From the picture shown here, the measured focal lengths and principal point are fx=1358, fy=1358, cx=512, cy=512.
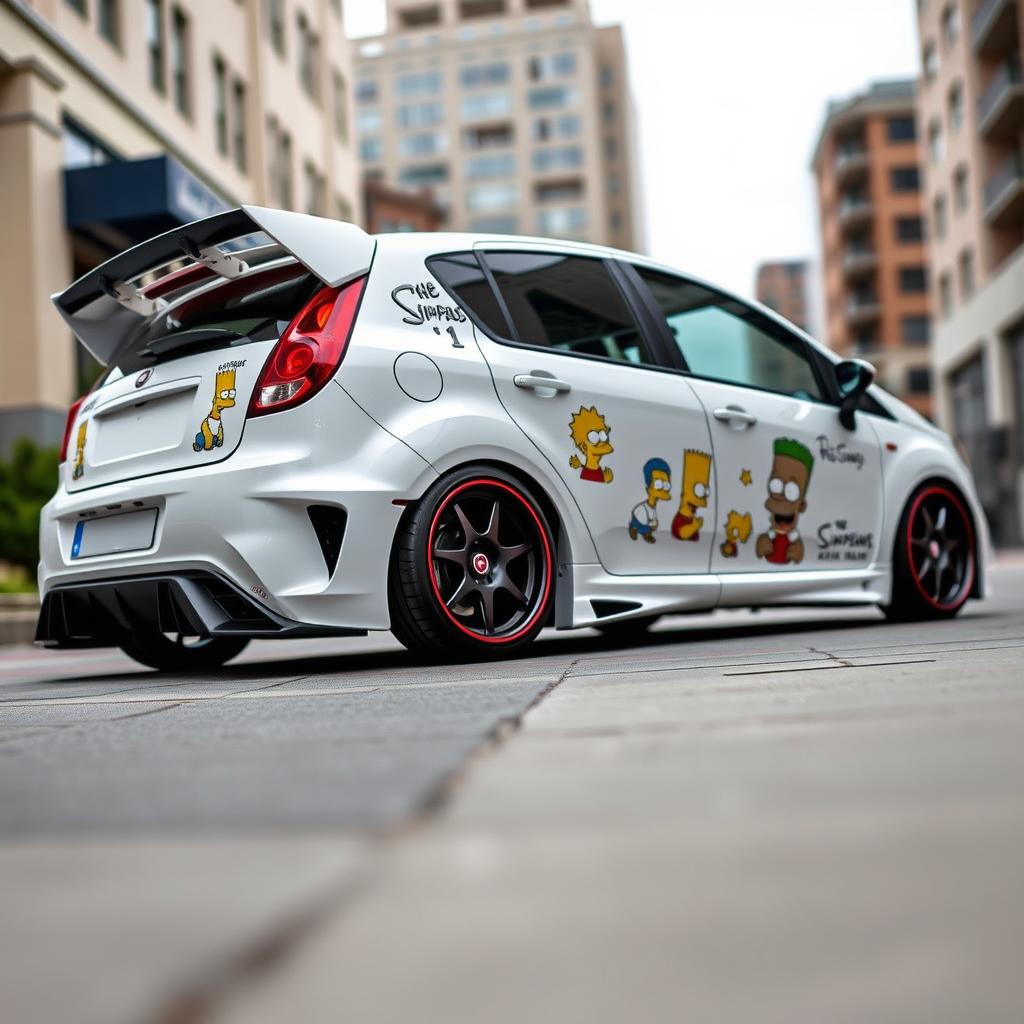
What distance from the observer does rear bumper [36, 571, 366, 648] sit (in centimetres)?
445

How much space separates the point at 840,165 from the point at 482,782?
248 feet

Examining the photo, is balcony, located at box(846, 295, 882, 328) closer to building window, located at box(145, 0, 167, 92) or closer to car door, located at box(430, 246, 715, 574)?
building window, located at box(145, 0, 167, 92)

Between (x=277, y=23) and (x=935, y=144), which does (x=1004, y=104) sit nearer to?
(x=935, y=144)

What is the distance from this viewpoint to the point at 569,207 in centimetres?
9338

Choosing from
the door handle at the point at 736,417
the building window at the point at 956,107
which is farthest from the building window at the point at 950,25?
the door handle at the point at 736,417

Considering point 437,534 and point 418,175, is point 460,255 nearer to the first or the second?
point 437,534

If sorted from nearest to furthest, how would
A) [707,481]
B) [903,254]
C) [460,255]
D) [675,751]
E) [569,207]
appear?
1. [675,751]
2. [460,255]
3. [707,481]
4. [903,254]
5. [569,207]

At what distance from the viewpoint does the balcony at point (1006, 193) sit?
116 feet

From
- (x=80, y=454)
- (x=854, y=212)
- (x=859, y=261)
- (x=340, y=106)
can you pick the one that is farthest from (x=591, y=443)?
(x=854, y=212)

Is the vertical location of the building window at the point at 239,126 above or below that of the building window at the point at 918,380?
above

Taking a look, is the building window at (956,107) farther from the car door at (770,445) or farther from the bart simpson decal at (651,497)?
the bart simpson decal at (651,497)

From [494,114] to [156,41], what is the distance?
75.9 meters

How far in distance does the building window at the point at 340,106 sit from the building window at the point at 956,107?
1828 centimetres

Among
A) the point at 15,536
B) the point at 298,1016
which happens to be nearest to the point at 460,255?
the point at 298,1016
